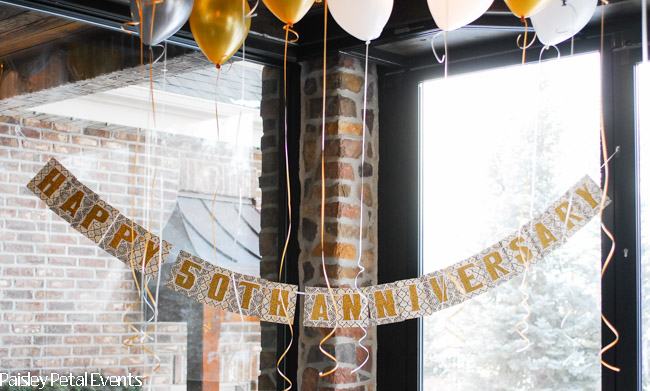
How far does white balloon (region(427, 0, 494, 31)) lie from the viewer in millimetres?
2314

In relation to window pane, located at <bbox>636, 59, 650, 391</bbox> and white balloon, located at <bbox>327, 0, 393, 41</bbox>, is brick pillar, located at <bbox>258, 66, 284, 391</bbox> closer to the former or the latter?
white balloon, located at <bbox>327, 0, 393, 41</bbox>

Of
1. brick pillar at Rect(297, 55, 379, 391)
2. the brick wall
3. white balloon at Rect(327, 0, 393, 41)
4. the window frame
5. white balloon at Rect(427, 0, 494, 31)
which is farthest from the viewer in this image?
brick pillar at Rect(297, 55, 379, 391)

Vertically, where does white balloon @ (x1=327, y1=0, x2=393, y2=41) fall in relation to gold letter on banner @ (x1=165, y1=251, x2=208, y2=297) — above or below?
above

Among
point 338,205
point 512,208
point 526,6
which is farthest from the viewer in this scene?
point 338,205

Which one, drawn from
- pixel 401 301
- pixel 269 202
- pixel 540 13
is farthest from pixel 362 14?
pixel 269 202

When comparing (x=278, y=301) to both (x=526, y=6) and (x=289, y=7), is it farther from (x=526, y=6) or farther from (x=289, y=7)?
(x=526, y=6)

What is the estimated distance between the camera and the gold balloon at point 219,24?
8.28ft

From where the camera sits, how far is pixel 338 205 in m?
3.36

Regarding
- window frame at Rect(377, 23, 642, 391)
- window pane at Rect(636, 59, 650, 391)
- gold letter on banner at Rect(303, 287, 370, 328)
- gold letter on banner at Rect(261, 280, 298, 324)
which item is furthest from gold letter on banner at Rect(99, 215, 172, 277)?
window pane at Rect(636, 59, 650, 391)

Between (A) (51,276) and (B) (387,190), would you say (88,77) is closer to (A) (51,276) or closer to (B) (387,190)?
(A) (51,276)

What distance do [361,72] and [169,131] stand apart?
2.87ft

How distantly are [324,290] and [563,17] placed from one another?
47.5 inches

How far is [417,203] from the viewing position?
347cm

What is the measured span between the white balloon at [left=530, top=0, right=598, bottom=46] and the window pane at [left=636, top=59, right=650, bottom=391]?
13.6 inches
